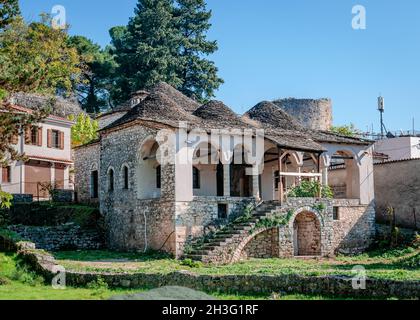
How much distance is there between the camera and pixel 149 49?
164 ft

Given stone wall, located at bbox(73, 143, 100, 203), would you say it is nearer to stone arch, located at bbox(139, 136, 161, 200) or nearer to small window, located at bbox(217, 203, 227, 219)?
stone arch, located at bbox(139, 136, 161, 200)

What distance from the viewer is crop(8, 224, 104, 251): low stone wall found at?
26.9 m

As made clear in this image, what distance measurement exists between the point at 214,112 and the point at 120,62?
25.6 meters

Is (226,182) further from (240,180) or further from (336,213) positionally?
(336,213)

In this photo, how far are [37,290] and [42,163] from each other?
2214 cm

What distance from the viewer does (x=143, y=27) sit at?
5197cm

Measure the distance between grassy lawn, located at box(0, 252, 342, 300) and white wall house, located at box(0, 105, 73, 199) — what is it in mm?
15493

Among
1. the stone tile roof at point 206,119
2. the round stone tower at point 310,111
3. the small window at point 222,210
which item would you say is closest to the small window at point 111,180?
the stone tile roof at point 206,119

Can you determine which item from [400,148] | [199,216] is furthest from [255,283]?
[400,148]

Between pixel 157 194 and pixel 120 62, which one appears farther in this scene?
pixel 120 62

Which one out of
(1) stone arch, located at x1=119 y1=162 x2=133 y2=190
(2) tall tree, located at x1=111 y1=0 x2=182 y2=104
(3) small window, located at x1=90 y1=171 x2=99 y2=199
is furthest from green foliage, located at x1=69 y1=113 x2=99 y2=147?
(1) stone arch, located at x1=119 y1=162 x2=133 y2=190
